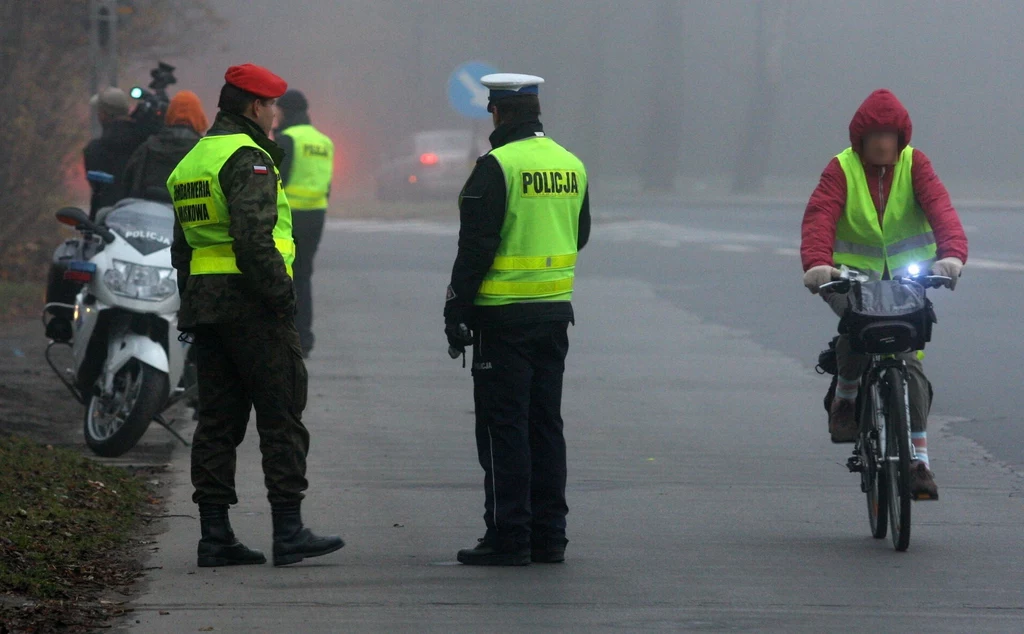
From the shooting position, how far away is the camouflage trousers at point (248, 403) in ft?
21.3

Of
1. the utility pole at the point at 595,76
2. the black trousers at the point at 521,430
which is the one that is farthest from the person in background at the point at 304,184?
the utility pole at the point at 595,76

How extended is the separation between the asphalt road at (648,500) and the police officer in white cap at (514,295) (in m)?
0.21

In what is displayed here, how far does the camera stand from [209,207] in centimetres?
642

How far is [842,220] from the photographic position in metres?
7.34

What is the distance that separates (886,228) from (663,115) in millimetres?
41503

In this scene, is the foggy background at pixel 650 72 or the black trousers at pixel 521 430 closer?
the black trousers at pixel 521 430

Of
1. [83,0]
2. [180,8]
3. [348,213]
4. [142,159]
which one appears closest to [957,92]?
[348,213]

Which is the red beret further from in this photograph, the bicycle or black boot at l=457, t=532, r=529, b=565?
the bicycle

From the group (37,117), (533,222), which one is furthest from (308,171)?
(533,222)

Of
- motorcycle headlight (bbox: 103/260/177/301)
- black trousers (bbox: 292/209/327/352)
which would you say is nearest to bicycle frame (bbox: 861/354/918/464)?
motorcycle headlight (bbox: 103/260/177/301)

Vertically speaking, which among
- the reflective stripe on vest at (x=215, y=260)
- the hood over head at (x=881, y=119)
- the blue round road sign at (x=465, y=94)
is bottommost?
the blue round road sign at (x=465, y=94)

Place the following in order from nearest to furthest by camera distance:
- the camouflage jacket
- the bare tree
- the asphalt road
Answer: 1. the asphalt road
2. the camouflage jacket
3. the bare tree

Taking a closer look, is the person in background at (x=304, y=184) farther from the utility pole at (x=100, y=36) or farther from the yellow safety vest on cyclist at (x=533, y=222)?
the yellow safety vest on cyclist at (x=533, y=222)

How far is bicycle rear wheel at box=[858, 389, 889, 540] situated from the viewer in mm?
6984
